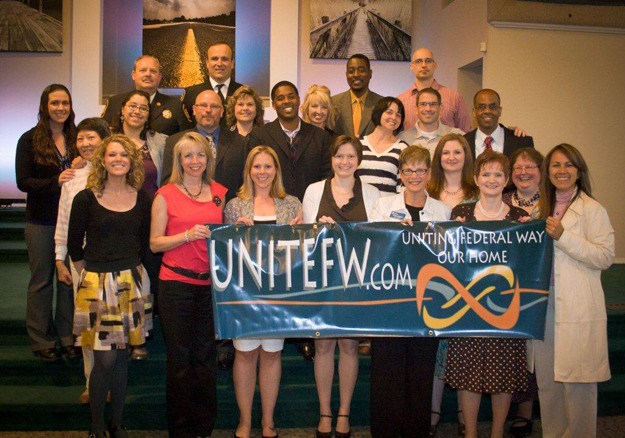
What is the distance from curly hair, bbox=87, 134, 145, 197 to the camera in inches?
147

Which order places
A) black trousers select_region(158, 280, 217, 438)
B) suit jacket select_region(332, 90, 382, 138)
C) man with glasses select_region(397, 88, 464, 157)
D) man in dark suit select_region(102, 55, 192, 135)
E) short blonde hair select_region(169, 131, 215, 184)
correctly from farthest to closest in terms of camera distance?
suit jacket select_region(332, 90, 382, 138), man in dark suit select_region(102, 55, 192, 135), man with glasses select_region(397, 88, 464, 157), short blonde hair select_region(169, 131, 215, 184), black trousers select_region(158, 280, 217, 438)

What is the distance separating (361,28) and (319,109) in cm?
484

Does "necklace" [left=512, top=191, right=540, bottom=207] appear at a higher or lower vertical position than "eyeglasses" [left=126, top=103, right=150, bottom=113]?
lower

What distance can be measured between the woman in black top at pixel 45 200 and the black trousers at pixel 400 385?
85.8 inches

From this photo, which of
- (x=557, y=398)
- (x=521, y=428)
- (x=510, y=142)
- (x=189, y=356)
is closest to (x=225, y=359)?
(x=189, y=356)

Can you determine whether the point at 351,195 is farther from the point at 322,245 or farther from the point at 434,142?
the point at 434,142

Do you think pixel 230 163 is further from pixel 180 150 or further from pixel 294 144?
pixel 180 150

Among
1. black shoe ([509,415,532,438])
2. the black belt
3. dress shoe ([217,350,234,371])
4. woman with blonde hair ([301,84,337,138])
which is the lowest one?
black shoe ([509,415,532,438])

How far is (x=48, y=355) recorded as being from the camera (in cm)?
460

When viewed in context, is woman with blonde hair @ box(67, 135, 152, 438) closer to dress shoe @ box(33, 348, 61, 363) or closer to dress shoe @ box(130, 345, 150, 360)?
dress shoe @ box(130, 345, 150, 360)

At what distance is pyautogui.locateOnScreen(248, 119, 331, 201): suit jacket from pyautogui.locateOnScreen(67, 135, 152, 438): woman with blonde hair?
1165 millimetres

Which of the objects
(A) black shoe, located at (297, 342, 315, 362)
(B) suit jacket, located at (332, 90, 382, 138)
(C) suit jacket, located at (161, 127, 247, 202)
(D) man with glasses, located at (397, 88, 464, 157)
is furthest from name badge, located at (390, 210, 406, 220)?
(B) suit jacket, located at (332, 90, 382, 138)

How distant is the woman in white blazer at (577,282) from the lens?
142 inches

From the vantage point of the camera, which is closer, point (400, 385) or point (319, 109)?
point (400, 385)
